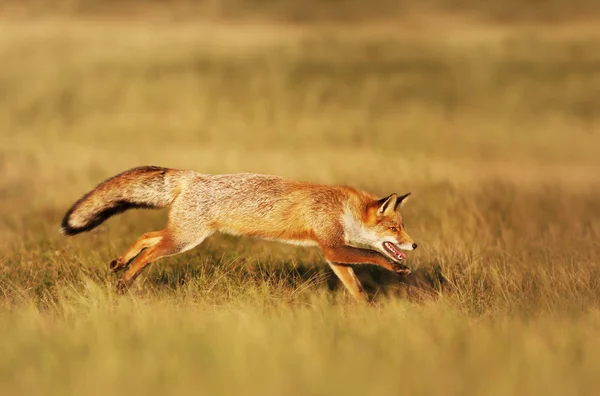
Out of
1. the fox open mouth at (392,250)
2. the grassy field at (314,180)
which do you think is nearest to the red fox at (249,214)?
the fox open mouth at (392,250)

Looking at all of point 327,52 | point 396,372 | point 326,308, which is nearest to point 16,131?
point 327,52

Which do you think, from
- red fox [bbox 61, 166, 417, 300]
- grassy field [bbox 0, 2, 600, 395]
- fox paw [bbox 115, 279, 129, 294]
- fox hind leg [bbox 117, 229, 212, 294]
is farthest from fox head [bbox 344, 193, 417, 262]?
fox paw [bbox 115, 279, 129, 294]

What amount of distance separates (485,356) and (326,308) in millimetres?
1757

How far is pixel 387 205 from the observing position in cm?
830

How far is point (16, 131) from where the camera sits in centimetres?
2978

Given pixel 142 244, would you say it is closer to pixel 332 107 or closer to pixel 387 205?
pixel 387 205

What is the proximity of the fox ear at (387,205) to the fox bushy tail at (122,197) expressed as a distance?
6.16ft

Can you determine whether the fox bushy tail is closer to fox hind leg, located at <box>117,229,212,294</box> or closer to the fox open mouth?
fox hind leg, located at <box>117,229,212,294</box>

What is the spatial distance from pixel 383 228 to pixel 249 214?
1220 millimetres

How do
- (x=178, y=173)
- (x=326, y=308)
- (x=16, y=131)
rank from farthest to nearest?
(x=16, y=131), (x=178, y=173), (x=326, y=308)

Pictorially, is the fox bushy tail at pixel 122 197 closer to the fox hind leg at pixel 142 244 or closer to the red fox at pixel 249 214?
the red fox at pixel 249 214

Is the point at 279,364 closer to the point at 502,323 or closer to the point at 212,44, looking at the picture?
the point at 502,323

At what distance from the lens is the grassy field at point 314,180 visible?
560cm

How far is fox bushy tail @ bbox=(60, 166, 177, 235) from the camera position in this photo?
27.7ft
